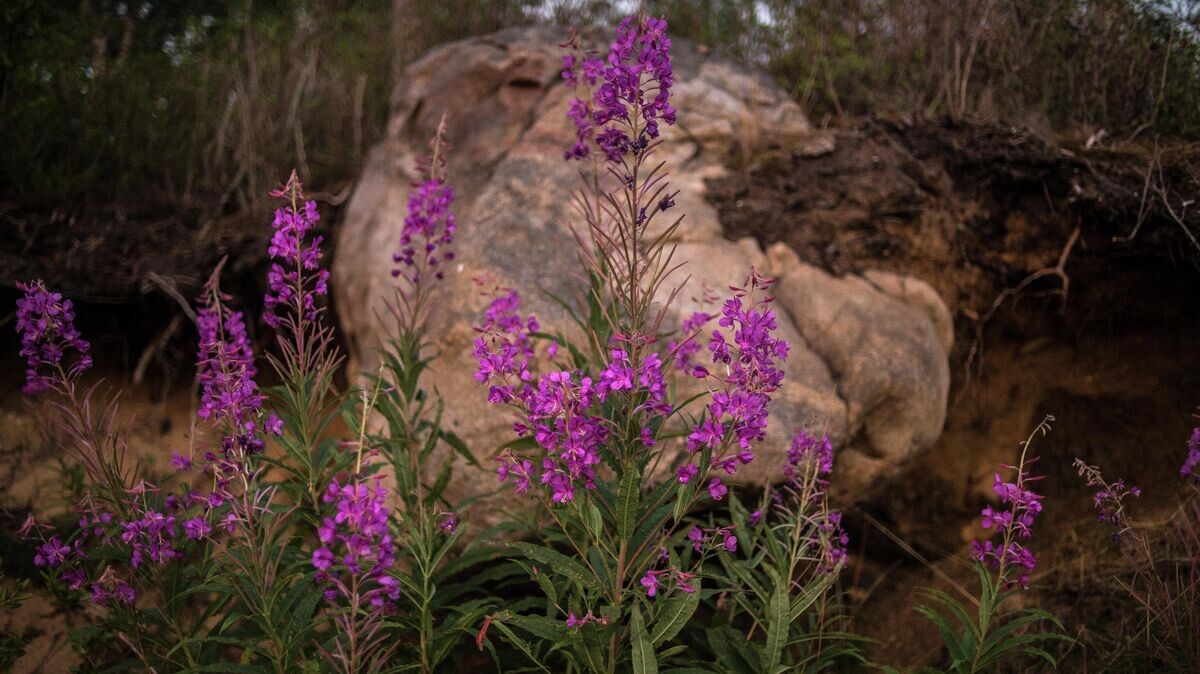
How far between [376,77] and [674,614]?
18.2 feet

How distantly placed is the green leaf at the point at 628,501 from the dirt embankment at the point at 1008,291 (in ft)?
8.63

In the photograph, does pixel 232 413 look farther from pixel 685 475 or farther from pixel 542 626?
pixel 685 475

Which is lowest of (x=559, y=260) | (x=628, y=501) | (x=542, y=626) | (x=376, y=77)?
(x=542, y=626)

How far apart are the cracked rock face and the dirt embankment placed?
27 cm

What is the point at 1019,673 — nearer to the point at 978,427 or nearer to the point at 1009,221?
the point at 978,427

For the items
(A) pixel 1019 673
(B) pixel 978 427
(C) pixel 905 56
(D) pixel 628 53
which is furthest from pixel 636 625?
(C) pixel 905 56

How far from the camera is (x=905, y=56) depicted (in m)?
5.64

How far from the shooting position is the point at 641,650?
2.28 m

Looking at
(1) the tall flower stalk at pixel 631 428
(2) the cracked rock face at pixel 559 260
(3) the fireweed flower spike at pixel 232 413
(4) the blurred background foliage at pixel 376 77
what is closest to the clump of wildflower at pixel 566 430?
(1) the tall flower stalk at pixel 631 428

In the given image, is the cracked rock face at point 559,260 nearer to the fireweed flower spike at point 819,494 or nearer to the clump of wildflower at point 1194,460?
the fireweed flower spike at point 819,494

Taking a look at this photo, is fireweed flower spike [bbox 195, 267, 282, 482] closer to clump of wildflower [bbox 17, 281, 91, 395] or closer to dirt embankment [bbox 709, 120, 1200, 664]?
clump of wildflower [bbox 17, 281, 91, 395]

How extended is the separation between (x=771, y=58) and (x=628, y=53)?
13.8 ft

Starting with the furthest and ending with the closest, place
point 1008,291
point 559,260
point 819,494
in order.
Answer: point 1008,291 < point 559,260 < point 819,494

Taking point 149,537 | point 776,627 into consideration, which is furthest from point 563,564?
point 149,537
